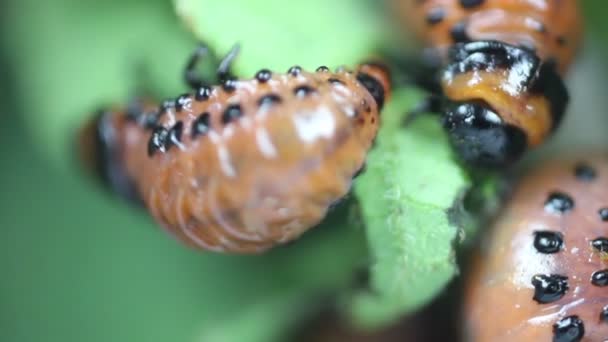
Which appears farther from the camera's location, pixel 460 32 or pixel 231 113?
pixel 460 32

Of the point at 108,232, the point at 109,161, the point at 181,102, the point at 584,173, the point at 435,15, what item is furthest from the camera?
the point at 108,232

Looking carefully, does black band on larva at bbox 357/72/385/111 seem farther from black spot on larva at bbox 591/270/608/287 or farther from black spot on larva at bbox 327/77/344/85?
black spot on larva at bbox 591/270/608/287

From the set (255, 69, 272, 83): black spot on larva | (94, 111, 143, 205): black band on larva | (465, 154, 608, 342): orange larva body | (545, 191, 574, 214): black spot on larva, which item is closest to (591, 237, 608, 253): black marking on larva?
(465, 154, 608, 342): orange larva body

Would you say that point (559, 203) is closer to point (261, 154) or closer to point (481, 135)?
point (481, 135)

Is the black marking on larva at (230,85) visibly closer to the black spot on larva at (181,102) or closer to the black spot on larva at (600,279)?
the black spot on larva at (181,102)

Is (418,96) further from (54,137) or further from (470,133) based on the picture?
(54,137)

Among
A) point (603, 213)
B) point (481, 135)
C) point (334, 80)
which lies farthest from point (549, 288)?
point (334, 80)
